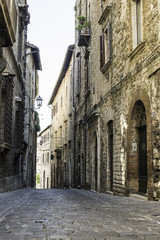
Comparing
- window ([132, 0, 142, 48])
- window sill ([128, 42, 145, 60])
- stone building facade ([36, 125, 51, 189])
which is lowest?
stone building facade ([36, 125, 51, 189])

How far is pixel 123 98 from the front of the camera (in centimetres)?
1012

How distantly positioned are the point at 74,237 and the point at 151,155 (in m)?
4.60

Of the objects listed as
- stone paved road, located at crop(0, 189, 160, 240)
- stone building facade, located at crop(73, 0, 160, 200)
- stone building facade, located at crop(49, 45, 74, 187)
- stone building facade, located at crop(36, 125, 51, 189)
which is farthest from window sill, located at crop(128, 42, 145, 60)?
stone building facade, located at crop(36, 125, 51, 189)

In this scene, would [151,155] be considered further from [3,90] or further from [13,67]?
Answer: [13,67]

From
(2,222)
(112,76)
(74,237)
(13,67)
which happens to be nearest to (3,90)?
(13,67)

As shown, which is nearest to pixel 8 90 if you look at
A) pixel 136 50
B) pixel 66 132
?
pixel 136 50

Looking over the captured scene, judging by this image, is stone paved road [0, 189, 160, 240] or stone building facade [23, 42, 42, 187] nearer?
stone paved road [0, 189, 160, 240]

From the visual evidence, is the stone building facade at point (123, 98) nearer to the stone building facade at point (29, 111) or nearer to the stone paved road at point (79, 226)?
the stone paved road at point (79, 226)

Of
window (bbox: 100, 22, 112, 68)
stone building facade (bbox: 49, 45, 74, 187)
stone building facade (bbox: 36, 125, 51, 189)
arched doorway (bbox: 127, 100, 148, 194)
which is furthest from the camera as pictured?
stone building facade (bbox: 36, 125, 51, 189)

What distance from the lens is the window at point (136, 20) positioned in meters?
9.21

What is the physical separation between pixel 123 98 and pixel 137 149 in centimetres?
170

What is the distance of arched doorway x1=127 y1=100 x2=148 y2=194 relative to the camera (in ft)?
29.3

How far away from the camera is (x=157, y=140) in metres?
7.34

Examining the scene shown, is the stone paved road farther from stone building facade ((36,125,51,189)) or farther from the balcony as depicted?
stone building facade ((36,125,51,189))
